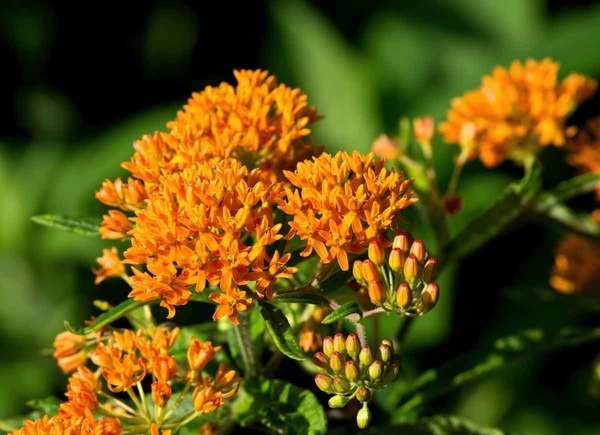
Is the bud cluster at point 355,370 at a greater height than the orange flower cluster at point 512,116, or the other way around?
the orange flower cluster at point 512,116

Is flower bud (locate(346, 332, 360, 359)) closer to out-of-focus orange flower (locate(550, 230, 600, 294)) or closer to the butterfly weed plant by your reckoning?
the butterfly weed plant

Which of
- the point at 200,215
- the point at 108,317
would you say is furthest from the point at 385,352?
the point at 108,317

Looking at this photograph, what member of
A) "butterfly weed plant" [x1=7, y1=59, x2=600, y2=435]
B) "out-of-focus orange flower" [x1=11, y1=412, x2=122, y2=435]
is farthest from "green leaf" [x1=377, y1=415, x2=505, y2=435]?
"out-of-focus orange flower" [x1=11, y1=412, x2=122, y2=435]

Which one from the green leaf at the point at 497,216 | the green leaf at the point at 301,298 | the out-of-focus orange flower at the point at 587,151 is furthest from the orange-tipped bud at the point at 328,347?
the out-of-focus orange flower at the point at 587,151

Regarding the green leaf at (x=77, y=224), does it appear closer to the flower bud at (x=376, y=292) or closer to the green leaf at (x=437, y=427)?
the flower bud at (x=376, y=292)

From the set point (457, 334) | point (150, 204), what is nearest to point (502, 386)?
point (457, 334)

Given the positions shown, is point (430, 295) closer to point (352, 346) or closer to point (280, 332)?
point (352, 346)

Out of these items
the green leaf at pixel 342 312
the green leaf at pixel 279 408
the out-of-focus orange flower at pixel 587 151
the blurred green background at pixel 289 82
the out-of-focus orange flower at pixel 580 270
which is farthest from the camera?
the blurred green background at pixel 289 82

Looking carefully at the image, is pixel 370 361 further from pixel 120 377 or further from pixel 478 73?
pixel 478 73
